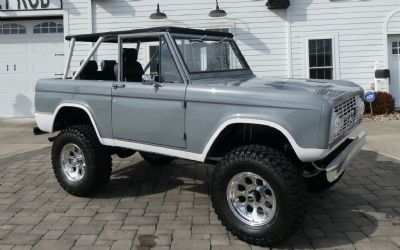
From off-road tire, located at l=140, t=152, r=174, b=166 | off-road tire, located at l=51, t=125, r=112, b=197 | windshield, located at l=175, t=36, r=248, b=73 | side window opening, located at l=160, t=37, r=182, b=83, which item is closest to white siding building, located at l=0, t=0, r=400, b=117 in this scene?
off-road tire, located at l=140, t=152, r=174, b=166

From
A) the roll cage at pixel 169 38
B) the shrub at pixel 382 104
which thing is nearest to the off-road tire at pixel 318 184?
the roll cage at pixel 169 38

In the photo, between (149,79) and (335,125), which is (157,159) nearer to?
(149,79)

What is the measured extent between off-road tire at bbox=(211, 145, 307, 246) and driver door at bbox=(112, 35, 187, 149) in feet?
2.05

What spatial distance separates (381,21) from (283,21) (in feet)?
8.45

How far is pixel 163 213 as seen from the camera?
5055 mm

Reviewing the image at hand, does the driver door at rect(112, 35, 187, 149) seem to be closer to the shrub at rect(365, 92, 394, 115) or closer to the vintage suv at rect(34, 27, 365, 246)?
the vintage suv at rect(34, 27, 365, 246)

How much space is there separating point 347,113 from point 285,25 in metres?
8.52

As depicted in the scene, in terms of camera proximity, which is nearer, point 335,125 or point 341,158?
point 335,125

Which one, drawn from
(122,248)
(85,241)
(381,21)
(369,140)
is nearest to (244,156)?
(122,248)

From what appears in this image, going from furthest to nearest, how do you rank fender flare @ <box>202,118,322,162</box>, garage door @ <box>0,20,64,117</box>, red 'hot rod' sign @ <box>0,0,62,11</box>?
garage door @ <box>0,20,64,117</box>, red 'hot rod' sign @ <box>0,0,62,11</box>, fender flare @ <box>202,118,322,162</box>

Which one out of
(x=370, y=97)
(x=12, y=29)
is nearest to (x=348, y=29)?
(x=370, y=97)

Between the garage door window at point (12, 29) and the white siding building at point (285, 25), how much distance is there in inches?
9.0

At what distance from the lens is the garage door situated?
43.0 ft

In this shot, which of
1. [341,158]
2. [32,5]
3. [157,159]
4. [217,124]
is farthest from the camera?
[32,5]
